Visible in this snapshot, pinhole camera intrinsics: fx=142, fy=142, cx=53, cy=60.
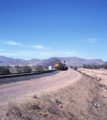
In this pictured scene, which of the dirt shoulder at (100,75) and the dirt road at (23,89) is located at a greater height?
the dirt road at (23,89)

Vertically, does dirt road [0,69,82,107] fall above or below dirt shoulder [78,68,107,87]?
above

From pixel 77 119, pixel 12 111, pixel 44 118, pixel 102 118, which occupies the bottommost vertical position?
pixel 102 118

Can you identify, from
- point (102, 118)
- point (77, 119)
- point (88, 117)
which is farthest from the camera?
point (102, 118)

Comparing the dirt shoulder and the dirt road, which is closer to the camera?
the dirt road

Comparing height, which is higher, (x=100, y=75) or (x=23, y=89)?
(x=23, y=89)

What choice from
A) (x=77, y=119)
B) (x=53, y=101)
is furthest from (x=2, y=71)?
(x=77, y=119)

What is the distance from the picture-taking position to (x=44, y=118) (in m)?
7.40

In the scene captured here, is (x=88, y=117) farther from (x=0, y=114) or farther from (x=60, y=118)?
(x=0, y=114)

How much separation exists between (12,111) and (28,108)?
116 cm

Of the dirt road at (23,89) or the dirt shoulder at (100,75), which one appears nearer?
the dirt road at (23,89)

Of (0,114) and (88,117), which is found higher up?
(0,114)

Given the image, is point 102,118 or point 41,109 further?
point 102,118

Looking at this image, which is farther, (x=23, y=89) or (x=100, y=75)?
(x=100, y=75)

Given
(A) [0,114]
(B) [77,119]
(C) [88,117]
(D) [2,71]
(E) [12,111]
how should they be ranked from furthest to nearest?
(D) [2,71], (C) [88,117], (B) [77,119], (E) [12,111], (A) [0,114]
